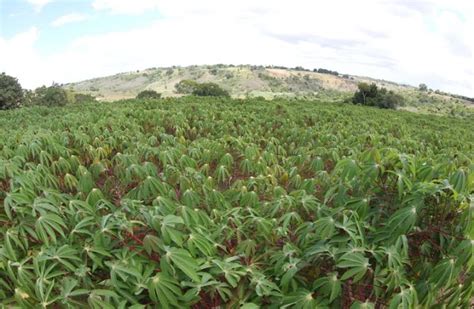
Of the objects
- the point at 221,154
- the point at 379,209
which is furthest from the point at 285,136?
the point at 379,209

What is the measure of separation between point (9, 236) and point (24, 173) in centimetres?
120

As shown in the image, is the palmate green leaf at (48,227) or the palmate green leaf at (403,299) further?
the palmate green leaf at (48,227)

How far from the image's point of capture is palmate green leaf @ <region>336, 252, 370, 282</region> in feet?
9.46

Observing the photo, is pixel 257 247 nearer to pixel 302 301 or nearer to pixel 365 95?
pixel 302 301

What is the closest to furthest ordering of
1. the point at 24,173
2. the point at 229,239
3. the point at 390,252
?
the point at 390,252 < the point at 229,239 < the point at 24,173

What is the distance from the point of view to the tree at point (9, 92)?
43.0m

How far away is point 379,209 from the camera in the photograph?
138 inches

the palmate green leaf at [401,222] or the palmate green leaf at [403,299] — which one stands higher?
the palmate green leaf at [401,222]

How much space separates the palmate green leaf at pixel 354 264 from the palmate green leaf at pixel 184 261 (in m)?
1.00

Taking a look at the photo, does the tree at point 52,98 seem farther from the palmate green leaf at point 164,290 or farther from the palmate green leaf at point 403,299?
the palmate green leaf at point 403,299

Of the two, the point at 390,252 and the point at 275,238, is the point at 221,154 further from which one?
the point at 390,252

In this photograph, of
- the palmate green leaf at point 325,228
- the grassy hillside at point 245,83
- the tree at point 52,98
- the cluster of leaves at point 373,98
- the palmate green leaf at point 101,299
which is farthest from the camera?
the grassy hillside at point 245,83

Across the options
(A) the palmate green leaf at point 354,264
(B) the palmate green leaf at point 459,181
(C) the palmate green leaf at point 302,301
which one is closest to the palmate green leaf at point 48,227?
(C) the palmate green leaf at point 302,301

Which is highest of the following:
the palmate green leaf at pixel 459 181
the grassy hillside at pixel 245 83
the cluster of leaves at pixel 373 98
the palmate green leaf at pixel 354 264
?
the grassy hillside at pixel 245 83
